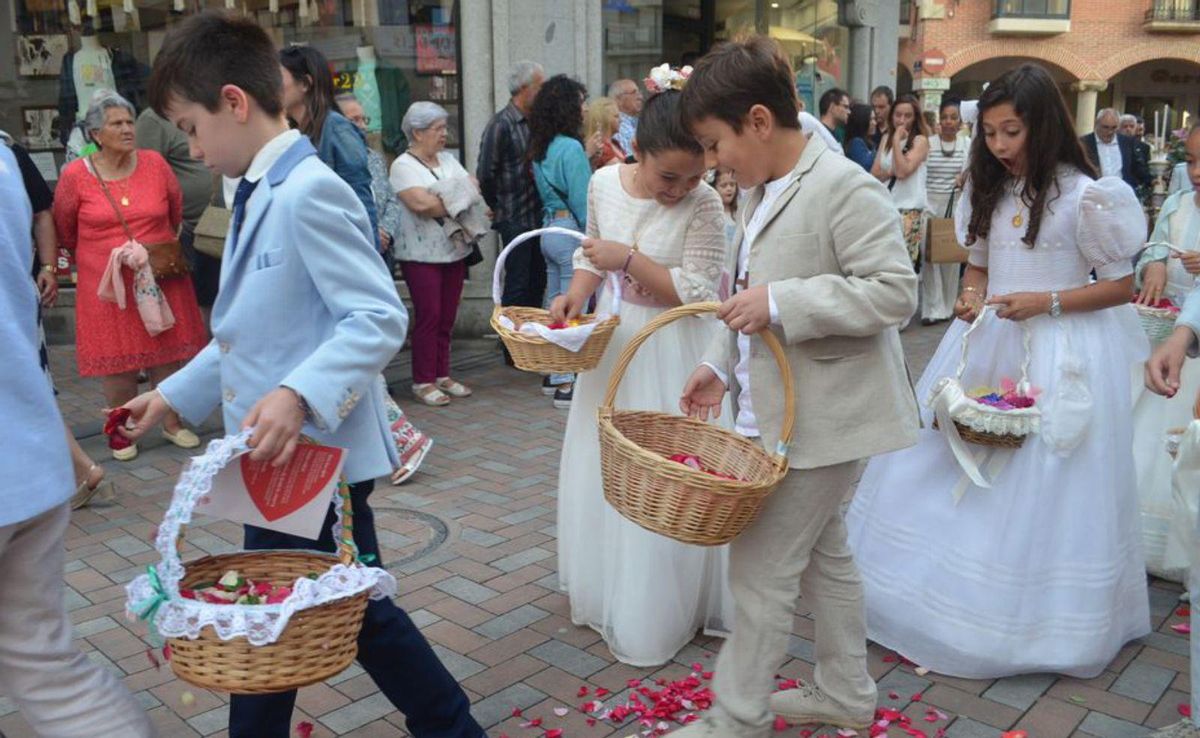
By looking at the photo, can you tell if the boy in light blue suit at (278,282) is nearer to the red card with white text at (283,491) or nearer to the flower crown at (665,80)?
the red card with white text at (283,491)

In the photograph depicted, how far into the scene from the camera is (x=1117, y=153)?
1183 cm

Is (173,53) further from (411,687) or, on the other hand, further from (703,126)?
(411,687)

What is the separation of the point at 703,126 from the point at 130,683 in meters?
2.55

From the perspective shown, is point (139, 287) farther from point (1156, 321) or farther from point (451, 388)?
point (1156, 321)

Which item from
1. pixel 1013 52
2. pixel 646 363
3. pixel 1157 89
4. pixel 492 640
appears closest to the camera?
pixel 646 363

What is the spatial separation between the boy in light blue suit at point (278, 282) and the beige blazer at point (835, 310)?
955 millimetres

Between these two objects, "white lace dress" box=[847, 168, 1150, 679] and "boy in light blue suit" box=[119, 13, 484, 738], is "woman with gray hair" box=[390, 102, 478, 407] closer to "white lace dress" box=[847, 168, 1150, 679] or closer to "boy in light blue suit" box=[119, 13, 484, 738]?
"white lace dress" box=[847, 168, 1150, 679]

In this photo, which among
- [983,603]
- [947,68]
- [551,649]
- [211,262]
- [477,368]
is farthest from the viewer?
[947,68]

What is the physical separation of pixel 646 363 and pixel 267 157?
5.15ft

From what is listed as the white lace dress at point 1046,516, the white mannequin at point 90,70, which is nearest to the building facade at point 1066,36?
the white mannequin at point 90,70

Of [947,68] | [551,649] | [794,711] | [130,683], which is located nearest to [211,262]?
[130,683]

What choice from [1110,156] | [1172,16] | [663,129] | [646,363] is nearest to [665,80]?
[663,129]

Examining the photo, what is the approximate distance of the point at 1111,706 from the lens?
317 cm

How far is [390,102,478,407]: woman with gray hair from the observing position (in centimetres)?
689
